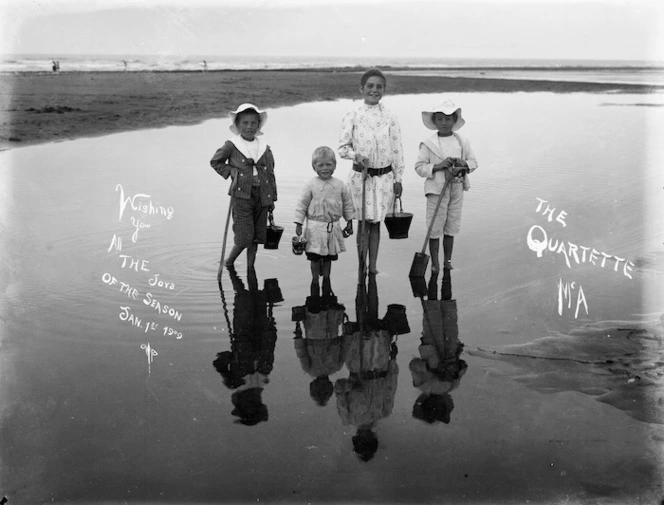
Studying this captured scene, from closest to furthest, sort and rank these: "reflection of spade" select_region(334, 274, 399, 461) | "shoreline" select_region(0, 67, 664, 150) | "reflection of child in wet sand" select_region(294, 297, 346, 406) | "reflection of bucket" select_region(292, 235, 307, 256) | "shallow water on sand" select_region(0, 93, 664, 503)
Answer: "shallow water on sand" select_region(0, 93, 664, 503), "reflection of spade" select_region(334, 274, 399, 461), "reflection of child in wet sand" select_region(294, 297, 346, 406), "reflection of bucket" select_region(292, 235, 307, 256), "shoreline" select_region(0, 67, 664, 150)

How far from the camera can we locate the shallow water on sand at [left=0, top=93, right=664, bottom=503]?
3.66 m

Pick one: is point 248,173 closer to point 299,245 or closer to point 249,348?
point 299,245

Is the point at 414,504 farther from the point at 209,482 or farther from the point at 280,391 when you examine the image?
the point at 280,391

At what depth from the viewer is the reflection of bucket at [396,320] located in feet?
18.8

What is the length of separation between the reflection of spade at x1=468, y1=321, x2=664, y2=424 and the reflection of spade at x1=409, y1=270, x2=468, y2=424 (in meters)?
0.23

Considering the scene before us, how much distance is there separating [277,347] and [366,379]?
854 mm

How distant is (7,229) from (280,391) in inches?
202

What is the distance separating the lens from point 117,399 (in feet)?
14.6

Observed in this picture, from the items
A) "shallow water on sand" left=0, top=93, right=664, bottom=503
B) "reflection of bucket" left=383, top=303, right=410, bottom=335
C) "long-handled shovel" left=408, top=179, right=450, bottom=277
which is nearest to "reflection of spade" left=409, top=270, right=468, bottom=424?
"shallow water on sand" left=0, top=93, right=664, bottom=503

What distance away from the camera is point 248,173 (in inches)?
276

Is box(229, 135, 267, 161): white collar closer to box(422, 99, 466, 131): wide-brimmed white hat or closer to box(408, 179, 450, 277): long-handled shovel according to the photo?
box(422, 99, 466, 131): wide-brimmed white hat

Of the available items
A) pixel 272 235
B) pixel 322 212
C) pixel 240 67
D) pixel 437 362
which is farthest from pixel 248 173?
pixel 240 67

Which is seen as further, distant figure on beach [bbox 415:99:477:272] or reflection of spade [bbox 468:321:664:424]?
Result: distant figure on beach [bbox 415:99:477:272]

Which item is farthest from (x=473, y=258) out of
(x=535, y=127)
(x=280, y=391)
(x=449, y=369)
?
(x=535, y=127)
